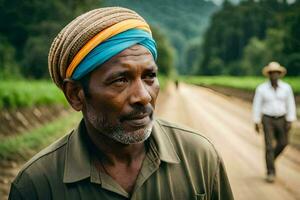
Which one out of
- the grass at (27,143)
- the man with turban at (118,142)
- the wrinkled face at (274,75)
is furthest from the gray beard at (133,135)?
the grass at (27,143)

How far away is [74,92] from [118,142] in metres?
0.33

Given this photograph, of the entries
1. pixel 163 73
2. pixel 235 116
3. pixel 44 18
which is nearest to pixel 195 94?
pixel 163 73

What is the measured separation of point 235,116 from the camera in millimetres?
18875

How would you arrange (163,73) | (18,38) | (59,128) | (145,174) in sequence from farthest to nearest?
1. (18,38)
2. (163,73)
3. (59,128)
4. (145,174)

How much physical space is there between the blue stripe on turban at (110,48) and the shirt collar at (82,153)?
31 centimetres

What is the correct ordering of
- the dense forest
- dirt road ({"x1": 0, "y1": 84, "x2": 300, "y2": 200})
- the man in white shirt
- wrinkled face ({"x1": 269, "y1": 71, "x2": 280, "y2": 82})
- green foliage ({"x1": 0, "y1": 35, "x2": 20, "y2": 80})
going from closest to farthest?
dirt road ({"x1": 0, "y1": 84, "x2": 300, "y2": 200}), wrinkled face ({"x1": 269, "y1": 71, "x2": 280, "y2": 82}), the man in white shirt, the dense forest, green foliage ({"x1": 0, "y1": 35, "x2": 20, "y2": 80})

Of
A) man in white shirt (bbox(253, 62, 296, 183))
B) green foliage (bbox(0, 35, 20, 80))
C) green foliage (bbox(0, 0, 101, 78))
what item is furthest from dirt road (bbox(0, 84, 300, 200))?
green foliage (bbox(0, 35, 20, 80))

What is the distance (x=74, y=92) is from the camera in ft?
7.70

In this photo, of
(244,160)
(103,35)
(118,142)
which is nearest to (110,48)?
(103,35)

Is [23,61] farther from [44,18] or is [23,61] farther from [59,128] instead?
[59,128]

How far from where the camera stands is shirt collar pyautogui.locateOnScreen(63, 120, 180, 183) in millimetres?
2090

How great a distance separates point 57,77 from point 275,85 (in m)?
5.92

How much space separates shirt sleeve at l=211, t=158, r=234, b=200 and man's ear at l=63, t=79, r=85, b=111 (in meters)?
0.73

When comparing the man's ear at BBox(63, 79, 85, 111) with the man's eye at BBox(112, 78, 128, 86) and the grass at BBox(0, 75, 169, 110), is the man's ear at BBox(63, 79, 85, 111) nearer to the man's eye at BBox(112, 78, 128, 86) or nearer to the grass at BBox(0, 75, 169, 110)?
the man's eye at BBox(112, 78, 128, 86)
